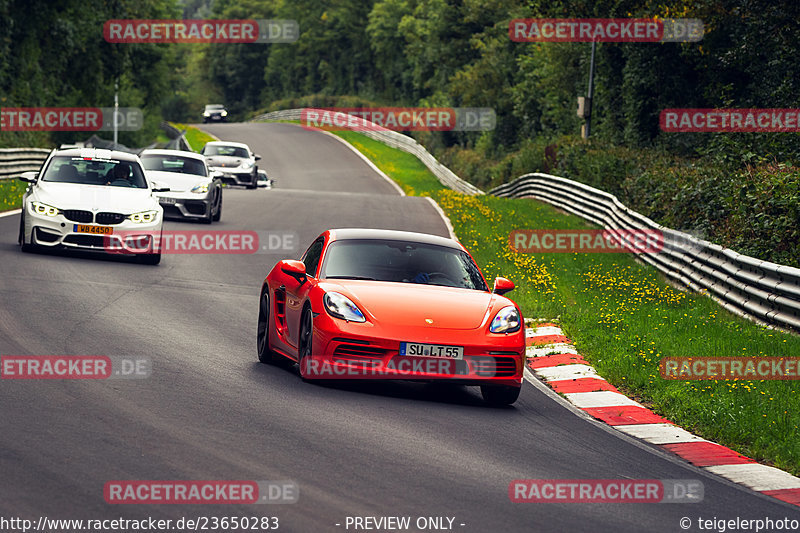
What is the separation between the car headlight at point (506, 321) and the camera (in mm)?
9945

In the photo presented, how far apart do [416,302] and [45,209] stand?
976cm

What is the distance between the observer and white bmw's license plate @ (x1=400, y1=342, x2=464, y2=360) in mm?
9484

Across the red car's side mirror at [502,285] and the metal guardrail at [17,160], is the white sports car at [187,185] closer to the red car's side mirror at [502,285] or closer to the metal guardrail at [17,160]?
the metal guardrail at [17,160]

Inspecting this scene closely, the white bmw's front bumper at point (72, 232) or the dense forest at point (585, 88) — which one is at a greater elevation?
the dense forest at point (585, 88)

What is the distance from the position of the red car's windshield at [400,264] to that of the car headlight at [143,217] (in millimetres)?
8107

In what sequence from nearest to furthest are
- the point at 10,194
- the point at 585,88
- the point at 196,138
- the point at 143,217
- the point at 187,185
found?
the point at 143,217
the point at 187,185
the point at 10,194
the point at 585,88
the point at 196,138

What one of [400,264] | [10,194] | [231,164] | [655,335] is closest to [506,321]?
[400,264]

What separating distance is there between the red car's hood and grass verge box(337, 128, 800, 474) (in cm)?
196

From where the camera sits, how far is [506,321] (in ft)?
33.0

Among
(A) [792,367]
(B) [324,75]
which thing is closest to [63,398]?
(A) [792,367]

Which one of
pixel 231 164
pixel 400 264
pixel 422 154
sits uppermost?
pixel 400 264

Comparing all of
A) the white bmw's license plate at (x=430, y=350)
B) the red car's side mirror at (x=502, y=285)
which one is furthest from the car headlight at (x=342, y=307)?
the red car's side mirror at (x=502, y=285)

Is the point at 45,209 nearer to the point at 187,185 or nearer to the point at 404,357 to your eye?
the point at 187,185

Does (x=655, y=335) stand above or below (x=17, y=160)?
below
